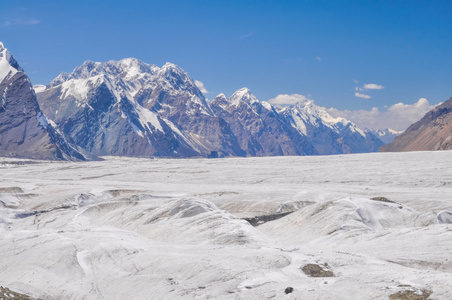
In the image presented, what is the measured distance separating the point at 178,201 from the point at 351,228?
1801 cm

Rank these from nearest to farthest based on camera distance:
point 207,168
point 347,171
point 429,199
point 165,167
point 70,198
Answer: point 429,199
point 70,198
point 347,171
point 207,168
point 165,167

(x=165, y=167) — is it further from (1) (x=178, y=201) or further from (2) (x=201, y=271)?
(2) (x=201, y=271)

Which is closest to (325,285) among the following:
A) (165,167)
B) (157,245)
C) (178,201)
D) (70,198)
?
(157,245)

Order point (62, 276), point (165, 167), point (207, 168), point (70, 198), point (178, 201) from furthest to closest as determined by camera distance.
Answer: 1. point (165, 167)
2. point (207, 168)
3. point (70, 198)
4. point (178, 201)
5. point (62, 276)

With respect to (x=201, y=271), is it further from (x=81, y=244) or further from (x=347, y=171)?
(x=347, y=171)

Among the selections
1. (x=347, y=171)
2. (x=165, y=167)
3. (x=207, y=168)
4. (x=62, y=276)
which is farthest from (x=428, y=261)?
(x=165, y=167)

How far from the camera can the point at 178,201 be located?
160ft

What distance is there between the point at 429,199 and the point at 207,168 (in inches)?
2593

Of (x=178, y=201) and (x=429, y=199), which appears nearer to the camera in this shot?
(x=178, y=201)

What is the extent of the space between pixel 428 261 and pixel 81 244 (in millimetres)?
21685

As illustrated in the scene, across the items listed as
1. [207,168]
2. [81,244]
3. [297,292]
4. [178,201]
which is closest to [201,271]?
[297,292]

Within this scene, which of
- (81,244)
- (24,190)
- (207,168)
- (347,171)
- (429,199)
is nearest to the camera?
(81,244)

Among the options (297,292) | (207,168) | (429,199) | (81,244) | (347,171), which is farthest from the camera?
(207,168)

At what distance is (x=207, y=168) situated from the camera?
114m
